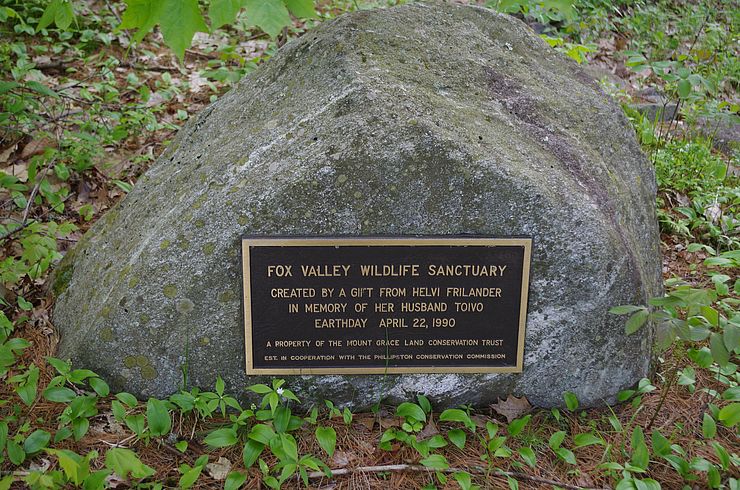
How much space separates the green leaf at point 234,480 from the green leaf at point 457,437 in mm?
796

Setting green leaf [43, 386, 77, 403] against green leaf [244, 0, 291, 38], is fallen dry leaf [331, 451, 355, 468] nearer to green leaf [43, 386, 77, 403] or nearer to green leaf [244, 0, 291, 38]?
green leaf [43, 386, 77, 403]

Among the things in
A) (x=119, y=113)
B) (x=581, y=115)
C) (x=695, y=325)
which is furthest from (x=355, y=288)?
(x=119, y=113)

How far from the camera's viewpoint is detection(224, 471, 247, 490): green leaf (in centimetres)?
222

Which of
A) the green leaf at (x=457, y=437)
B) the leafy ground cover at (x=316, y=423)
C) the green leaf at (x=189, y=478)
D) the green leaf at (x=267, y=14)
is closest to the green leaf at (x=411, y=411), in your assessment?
the leafy ground cover at (x=316, y=423)

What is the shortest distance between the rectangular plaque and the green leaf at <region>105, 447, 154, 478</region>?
23.2 inches

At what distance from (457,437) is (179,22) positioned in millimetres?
1811

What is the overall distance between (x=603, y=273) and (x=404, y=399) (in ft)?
3.12

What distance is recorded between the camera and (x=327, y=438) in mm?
2383

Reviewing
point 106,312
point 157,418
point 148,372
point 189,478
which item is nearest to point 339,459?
point 189,478

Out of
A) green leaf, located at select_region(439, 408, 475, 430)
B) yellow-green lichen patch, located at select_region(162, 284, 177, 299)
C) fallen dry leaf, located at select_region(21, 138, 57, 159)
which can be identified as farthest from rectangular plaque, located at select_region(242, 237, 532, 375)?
fallen dry leaf, located at select_region(21, 138, 57, 159)

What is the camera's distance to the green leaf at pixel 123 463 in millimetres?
2043

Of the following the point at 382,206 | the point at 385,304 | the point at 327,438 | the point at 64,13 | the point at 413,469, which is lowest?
the point at 413,469

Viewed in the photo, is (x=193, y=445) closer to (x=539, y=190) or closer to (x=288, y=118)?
(x=288, y=118)

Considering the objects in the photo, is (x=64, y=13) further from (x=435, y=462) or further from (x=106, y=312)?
(x=435, y=462)
